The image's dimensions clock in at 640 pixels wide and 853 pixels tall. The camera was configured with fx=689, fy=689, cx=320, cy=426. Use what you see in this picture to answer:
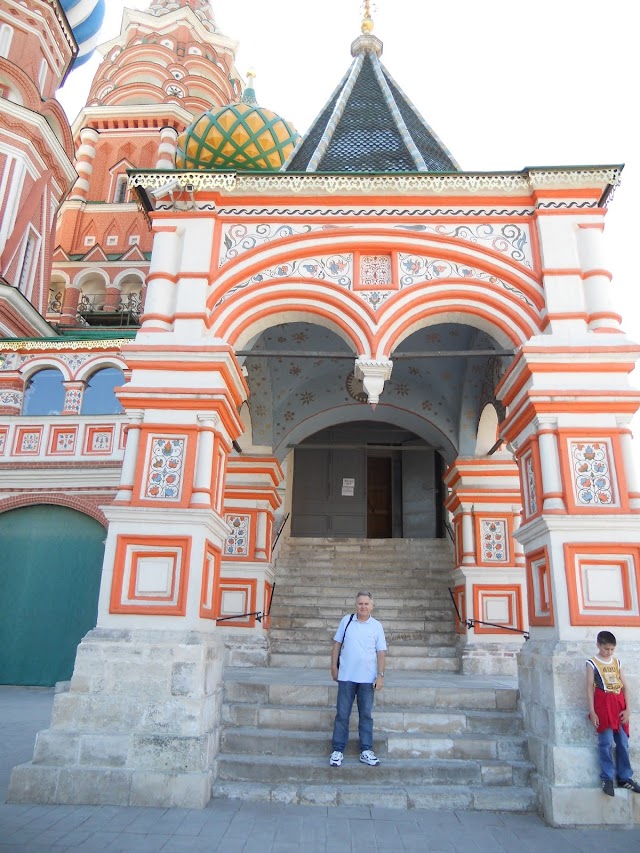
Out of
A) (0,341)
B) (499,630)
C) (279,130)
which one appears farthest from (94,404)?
(499,630)

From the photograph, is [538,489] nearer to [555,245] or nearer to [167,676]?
[555,245]

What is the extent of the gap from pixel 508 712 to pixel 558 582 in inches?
46.8

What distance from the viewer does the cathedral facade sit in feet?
15.7

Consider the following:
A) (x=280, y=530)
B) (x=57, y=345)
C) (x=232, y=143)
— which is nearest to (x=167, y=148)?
(x=57, y=345)

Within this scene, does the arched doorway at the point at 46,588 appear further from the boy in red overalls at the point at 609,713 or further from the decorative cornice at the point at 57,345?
the boy in red overalls at the point at 609,713

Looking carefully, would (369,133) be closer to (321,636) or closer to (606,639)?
(321,636)

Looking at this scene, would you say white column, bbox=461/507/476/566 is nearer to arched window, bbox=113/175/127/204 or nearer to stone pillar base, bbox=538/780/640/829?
stone pillar base, bbox=538/780/640/829

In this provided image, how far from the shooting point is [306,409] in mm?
9523

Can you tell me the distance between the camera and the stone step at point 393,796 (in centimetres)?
433

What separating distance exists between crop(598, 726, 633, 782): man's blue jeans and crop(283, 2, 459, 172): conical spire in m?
5.11

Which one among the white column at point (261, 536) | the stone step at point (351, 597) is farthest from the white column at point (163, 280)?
the stone step at point (351, 597)

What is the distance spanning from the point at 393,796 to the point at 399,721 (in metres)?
0.73

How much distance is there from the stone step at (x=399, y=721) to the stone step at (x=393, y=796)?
0.57m

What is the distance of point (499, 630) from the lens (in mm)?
7723
